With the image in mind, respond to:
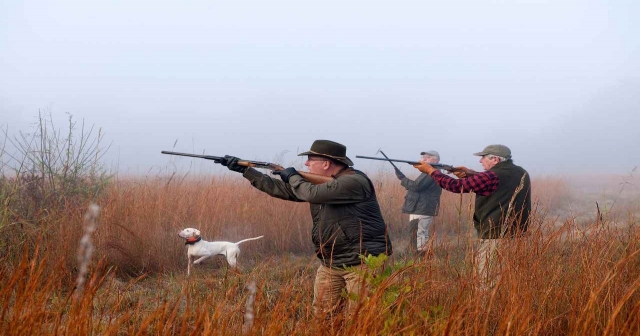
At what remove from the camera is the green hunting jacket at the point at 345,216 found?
369 cm

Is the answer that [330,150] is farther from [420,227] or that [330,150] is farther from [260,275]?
[420,227]

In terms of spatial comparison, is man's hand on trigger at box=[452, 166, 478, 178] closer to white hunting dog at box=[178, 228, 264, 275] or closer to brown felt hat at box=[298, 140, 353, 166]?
brown felt hat at box=[298, 140, 353, 166]

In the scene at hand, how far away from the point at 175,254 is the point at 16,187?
1.89 m

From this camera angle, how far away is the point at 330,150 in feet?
12.8

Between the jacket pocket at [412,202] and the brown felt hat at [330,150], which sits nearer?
the brown felt hat at [330,150]

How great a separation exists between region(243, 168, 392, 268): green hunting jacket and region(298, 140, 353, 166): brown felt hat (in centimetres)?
12

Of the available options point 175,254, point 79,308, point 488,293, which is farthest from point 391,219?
point 79,308

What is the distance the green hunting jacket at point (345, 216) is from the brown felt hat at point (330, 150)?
12 centimetres

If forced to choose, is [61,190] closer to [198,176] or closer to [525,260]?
[198,176]

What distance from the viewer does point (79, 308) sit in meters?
1.95

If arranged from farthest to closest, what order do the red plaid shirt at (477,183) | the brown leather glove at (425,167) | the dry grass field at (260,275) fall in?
1. the brown leather glove at (425,167)
2. the red plaid shirt at (477,183)
3. the dry grass field at (260,275)

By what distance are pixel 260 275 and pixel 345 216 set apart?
2.08m

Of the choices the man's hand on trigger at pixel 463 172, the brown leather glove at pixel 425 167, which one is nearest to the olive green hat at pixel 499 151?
the man's hand on trigger at pixel 463 172

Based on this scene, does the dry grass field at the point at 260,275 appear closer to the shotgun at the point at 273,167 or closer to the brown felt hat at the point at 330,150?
the shotgun at the point at 273,167
